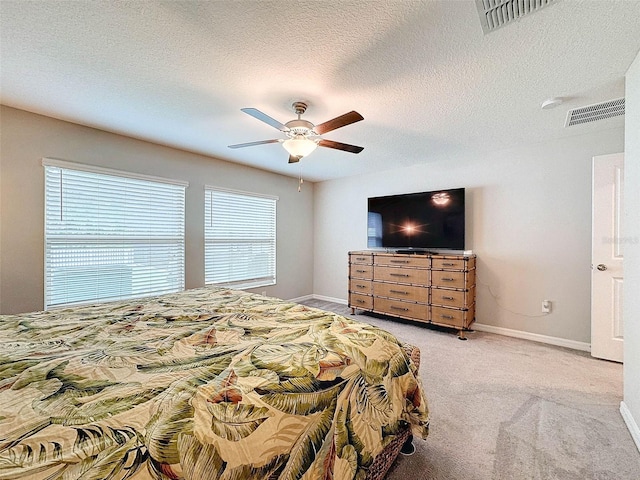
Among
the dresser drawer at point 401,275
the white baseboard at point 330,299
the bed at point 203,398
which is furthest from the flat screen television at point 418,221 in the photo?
the bed at point 203,398

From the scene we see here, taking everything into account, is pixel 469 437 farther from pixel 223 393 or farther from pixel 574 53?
pixel 574 53

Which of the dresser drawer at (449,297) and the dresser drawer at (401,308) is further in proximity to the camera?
the dresser drawer at (401,308)

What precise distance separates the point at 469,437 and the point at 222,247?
12.0 feet

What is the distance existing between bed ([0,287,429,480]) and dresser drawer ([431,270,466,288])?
2124 millimetres

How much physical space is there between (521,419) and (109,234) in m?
4.16

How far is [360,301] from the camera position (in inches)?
173

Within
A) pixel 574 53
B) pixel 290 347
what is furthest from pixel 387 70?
pixel 290 347

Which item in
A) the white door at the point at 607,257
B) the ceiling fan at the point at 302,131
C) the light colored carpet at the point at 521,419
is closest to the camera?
the light colored carpet at the point at 521,419

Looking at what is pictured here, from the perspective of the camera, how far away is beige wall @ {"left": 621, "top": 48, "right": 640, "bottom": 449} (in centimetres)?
171

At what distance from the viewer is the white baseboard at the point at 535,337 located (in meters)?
3.09

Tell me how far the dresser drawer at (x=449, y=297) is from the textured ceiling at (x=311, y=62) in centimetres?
192

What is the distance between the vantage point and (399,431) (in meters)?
1.42

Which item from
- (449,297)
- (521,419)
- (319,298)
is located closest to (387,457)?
(521,419)

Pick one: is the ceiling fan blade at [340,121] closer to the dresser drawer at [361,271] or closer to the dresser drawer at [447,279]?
the dresser drawer at [447,279]
